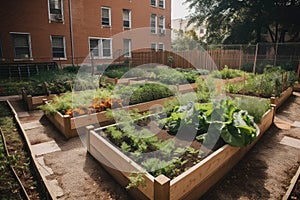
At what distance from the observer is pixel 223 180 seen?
2891 millimetres

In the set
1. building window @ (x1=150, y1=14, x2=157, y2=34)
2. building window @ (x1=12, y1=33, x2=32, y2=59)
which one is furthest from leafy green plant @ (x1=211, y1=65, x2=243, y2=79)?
building window @ (x1=150, y1=14, x2=157, y2=34)

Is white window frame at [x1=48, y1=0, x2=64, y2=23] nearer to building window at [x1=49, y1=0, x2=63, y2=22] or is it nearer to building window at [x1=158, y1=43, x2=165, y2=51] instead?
building window at [x1=49, y1=0, x2=63, y2=22]

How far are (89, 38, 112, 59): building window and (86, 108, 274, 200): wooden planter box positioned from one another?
14180 mm

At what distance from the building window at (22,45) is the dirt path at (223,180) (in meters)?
10.9

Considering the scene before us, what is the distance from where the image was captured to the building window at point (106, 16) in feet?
54.4

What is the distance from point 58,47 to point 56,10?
258 centimetres

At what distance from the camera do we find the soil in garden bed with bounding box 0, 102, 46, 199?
Result: 2580 mm

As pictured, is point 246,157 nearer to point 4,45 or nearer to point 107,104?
point 107,104

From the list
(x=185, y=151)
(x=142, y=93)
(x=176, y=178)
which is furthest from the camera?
(x=142, y=93)

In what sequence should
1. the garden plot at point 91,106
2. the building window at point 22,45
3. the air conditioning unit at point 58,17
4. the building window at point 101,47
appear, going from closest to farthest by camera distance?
the garden plot at point 91,106
the building window at point 22,45
the air conditioning unit at point 58,17
the building window at point 101,47

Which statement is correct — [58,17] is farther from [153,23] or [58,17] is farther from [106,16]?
[153,23]

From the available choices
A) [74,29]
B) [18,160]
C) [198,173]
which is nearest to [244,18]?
[74,29]

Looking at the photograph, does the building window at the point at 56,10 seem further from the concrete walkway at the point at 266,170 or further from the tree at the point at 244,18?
the concrete walkway at the point at 266,170

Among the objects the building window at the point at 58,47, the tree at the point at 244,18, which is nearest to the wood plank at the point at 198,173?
the building window at the point at 58,47
